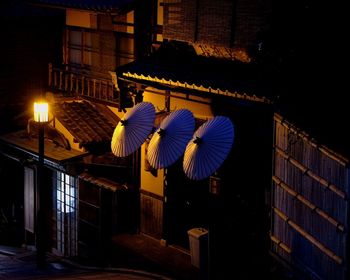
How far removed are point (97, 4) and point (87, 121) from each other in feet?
12.1

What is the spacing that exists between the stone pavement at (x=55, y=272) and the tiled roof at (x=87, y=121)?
369 cm

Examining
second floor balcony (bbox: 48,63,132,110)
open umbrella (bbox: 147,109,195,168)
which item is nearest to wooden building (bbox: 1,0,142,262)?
second floor balcony (bbox: 48,63,132,110)

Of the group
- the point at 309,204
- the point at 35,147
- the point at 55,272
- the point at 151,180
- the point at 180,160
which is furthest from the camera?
the point at 35,147

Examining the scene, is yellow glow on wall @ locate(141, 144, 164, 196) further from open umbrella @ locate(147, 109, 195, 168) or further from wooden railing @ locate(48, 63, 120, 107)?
open umbrella @ locate(147, 109, 195, 168)

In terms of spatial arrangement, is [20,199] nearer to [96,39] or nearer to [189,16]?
[96,39]

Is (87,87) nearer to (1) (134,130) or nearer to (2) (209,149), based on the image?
(1) (134,130)

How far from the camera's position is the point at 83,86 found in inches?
882

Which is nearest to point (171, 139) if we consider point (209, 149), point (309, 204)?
point (209, 149)

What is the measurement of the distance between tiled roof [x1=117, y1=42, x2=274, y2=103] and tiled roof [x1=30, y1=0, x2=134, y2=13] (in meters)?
1.53

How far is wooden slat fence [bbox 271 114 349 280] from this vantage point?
498 inches

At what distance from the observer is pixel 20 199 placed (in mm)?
25953

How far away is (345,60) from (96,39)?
9.58m

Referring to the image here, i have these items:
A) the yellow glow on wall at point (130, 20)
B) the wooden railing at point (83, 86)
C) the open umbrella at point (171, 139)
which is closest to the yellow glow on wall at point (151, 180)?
the wooden railing at point (83, 86)

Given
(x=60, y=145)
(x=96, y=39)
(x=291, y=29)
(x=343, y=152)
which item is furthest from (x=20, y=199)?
(x=343, y=152)
